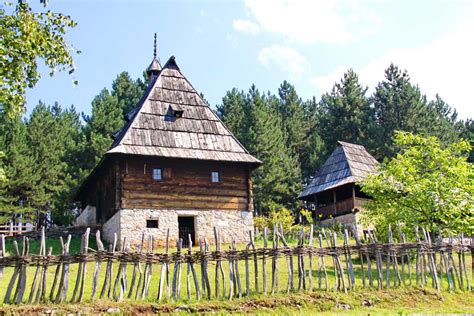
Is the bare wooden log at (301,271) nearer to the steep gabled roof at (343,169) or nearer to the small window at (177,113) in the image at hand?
the small window at (177,113)

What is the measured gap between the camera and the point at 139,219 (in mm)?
20438

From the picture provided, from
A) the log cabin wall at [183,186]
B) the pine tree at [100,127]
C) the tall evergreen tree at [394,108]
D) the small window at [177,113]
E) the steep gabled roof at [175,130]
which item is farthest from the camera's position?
the tall evergreen tree at [394,108]

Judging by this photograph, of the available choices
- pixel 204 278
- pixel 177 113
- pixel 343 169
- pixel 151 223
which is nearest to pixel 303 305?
pixel 204 278

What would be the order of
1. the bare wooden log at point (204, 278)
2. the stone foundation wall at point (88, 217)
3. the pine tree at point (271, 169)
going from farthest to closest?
the pine tree at point (271, 169) → the stone foundation wall at point (88, 217) → the bare wooden log at point (204, 278)

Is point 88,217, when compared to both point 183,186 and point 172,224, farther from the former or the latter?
point 172,224

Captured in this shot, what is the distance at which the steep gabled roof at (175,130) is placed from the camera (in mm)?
21094

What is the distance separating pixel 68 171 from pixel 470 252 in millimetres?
26228

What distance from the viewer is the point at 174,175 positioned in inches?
850

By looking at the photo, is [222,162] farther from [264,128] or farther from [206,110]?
[264,128]

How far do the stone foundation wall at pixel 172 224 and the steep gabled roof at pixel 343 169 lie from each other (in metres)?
8.80

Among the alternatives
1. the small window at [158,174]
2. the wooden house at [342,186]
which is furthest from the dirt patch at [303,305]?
the wooden house at [342,186]

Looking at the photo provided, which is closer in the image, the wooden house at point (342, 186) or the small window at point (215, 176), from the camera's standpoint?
the small window at point (215, 176)

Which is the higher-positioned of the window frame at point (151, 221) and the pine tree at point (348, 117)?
the pine tree at point (348, 117)

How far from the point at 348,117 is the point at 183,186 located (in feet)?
81.0
